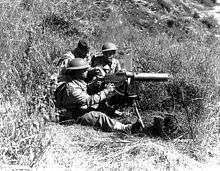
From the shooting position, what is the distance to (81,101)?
5.95m

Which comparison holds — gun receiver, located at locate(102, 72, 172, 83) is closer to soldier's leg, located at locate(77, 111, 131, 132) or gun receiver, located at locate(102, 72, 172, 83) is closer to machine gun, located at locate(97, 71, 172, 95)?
machine gun, located at locate(97, 71, 172, 95)

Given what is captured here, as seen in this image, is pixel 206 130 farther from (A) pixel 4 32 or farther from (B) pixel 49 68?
(A) pixel 4 32

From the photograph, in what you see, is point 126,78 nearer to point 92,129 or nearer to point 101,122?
point 101,122

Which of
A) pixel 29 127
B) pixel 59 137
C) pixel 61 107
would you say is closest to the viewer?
pixel 29 127

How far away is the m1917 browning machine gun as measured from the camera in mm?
5711

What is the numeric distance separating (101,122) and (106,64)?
1.54 meters

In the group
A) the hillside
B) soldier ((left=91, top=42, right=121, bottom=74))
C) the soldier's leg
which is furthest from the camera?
soldier ((left=91, top=42, right=121, bottom=74))

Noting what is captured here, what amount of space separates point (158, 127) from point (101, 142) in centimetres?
75

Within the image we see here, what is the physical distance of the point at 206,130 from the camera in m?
5.36

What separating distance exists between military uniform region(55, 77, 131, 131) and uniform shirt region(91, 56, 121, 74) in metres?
1.02

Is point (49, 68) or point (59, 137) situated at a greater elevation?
point (49, 68)

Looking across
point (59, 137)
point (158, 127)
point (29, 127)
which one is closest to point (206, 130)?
point (158, 127)

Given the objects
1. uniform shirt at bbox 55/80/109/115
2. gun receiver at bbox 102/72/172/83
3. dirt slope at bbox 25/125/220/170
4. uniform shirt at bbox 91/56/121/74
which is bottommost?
dirt slope at bbox 25/125/220/170

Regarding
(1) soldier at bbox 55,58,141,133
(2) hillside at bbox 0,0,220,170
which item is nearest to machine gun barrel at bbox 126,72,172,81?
(2) hillside at bbox 0,0,220,170
